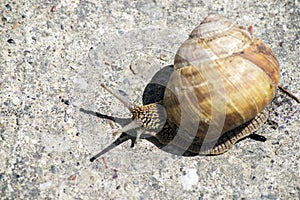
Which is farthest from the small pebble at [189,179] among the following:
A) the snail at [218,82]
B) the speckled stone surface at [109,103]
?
the snail at [218,82]

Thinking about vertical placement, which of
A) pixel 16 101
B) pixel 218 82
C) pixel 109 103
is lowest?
pixel 16 101

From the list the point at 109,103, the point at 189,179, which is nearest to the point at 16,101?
the point at 109,103

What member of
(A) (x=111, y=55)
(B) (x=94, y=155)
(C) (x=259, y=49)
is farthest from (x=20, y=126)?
(C) (x=259, y=49)

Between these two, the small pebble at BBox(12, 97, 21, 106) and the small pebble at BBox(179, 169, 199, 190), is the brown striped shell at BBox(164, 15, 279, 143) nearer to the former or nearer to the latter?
the small pebble at BBox(179, 169, 199, 190)

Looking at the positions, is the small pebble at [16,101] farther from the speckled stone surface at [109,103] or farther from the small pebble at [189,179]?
the small pebble at [189,179]

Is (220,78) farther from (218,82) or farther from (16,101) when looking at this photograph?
(16,101)

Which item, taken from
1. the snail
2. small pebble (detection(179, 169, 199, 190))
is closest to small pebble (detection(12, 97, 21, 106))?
the snail

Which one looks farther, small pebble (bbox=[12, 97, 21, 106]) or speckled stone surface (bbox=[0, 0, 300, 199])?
small pebble (bbox=[12, 97, 21, 106])
